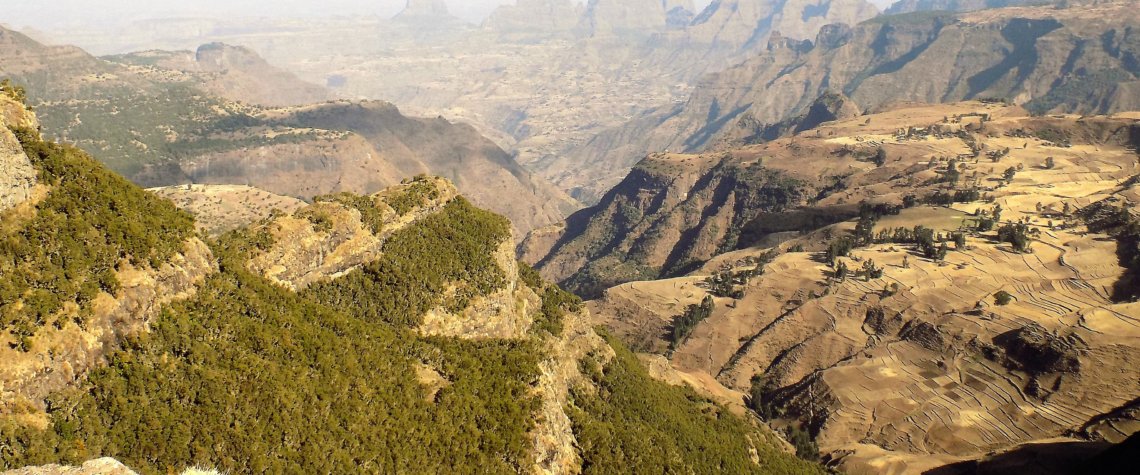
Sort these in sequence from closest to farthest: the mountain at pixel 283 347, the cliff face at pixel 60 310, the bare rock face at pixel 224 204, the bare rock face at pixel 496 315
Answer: the cliff face at pixel 60 310
the mountain at pixel 283 347
the bare rock face at pixel 496 315
the bare rock face at pixel 224 204

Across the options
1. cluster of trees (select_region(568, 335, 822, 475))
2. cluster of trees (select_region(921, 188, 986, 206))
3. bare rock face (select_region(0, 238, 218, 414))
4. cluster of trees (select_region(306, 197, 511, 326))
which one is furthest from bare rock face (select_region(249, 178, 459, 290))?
cluster of trees (select_region(921, 188, 986, 206))

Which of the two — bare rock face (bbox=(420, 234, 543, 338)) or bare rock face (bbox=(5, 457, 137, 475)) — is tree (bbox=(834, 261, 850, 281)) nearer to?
bare rock face (bbox=(420, 234, 543, 338))

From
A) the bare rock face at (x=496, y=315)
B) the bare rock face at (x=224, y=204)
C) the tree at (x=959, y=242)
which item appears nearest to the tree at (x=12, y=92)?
the bare rock face at (x=496, y=315)

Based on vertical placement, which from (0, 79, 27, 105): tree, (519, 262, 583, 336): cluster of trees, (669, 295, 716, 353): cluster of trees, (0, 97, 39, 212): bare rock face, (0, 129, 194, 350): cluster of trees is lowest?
(669, 295, 716, 353): cluster of trees

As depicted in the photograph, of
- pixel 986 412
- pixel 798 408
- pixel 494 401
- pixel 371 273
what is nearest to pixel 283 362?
pixel 494 401

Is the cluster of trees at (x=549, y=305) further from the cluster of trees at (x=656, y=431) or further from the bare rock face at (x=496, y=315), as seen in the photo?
the cluster of trees at (x=656, y=431)

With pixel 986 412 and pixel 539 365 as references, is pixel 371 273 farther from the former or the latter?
pixel 986 412
